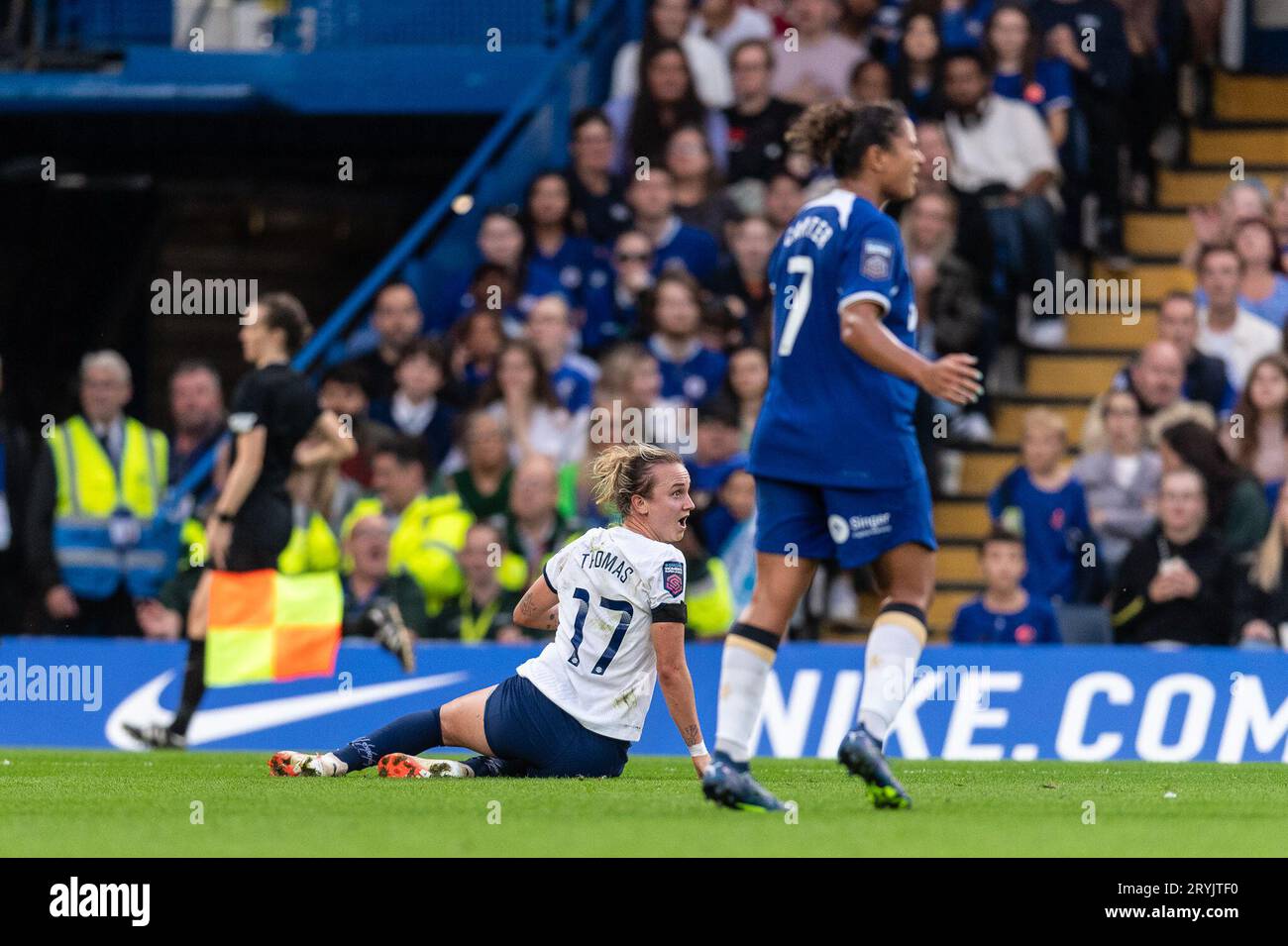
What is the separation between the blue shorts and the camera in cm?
711

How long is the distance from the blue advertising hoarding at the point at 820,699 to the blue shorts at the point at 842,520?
4567 mm

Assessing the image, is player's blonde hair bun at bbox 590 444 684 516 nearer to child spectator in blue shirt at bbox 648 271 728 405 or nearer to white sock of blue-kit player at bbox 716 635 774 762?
white sock of blue-kit player at bbox 716 635 774 762

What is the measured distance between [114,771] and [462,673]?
2.90 meters

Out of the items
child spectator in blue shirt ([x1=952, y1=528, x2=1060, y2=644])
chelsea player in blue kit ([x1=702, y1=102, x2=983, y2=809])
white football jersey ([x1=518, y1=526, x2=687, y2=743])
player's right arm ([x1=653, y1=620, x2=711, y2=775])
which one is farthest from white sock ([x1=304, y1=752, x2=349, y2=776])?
child spectator in blue shirt ([x1=952, y1=528, x2=1060, y2=644])

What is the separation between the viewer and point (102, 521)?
14320mm

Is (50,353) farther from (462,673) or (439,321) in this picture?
(462,673)

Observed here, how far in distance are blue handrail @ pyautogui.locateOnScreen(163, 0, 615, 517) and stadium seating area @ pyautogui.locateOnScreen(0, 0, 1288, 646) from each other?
72 millimetres

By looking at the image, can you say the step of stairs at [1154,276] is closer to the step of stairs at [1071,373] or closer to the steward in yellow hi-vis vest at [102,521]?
the step of stairs at [1071,373]

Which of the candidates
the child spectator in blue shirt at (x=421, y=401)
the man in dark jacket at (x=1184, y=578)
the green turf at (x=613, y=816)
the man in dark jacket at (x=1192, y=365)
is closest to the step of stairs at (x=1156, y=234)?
the man in dark jacket at (x=1192, y=365)

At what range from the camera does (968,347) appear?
45.6 ft

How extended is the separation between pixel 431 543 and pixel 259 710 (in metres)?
1.42

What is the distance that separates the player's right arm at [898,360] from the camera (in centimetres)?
689
